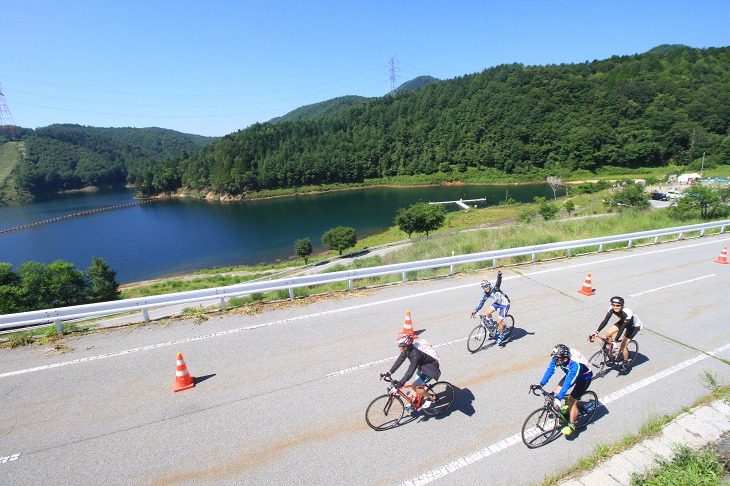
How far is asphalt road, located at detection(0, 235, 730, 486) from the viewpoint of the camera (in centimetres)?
504

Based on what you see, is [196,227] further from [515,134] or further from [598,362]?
[515,134]

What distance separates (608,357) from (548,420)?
2.55m

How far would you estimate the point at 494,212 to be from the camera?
6956 centimetres

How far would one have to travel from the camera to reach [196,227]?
266 feet

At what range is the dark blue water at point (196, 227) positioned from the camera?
2271 inches

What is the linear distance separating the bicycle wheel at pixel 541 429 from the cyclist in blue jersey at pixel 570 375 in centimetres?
16

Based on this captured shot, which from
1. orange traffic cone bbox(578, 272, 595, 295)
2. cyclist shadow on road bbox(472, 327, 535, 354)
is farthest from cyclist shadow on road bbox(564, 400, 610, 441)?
orange traffic cone bbox(578, 272, 595, 295)

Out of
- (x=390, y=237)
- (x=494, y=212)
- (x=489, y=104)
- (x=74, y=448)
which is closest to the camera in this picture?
(x=74, y=448)

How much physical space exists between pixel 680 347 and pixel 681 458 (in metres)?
4.51

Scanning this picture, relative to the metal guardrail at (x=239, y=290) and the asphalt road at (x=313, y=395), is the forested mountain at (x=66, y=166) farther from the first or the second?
the asphalt road at (x=313, y=395)

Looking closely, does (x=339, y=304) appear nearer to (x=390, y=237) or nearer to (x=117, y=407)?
(x=117, y=407)

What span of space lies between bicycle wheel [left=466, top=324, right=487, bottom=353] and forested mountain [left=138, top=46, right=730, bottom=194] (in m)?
124

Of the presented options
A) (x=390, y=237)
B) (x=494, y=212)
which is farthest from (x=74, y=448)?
(x=494, y=212)

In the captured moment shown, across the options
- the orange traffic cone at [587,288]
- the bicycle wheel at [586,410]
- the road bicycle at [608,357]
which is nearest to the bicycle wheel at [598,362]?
the road bicycle at [608,357]
